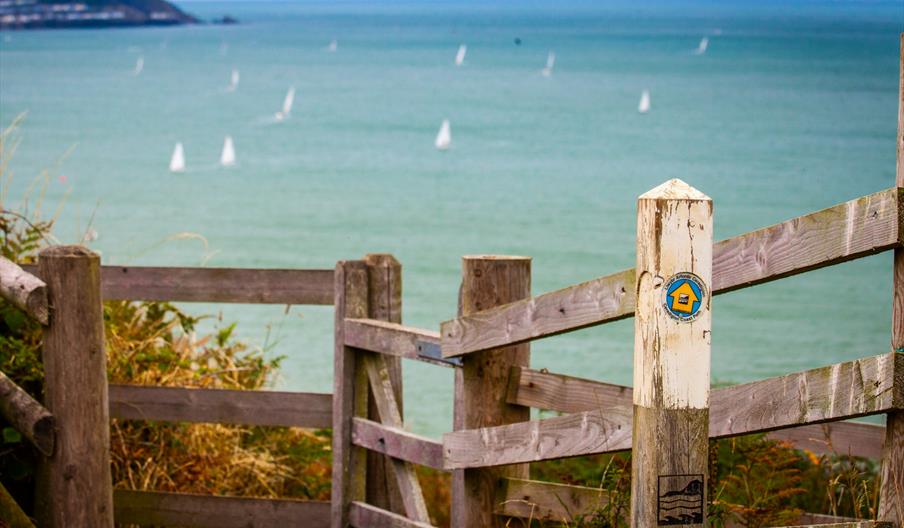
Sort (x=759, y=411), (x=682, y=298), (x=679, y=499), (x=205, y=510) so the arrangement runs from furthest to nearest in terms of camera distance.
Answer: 1. (x=205, y=510)
2. (x=759, y=411)
3. (x=679, y=499)
4. (x=682, y=298)

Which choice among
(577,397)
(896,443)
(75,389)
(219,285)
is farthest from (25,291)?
(896,443)

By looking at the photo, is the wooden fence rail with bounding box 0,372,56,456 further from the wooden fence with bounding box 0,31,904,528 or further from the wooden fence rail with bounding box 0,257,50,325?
the wooden fence rail with bounding box 0,257,50,325

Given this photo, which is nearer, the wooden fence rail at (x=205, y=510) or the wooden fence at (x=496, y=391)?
the wooden fence at (x=496, y=391)

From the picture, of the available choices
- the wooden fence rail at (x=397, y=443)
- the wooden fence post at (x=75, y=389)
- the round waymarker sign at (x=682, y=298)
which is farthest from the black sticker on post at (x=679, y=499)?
the wooden fence post at (x=75, y=389)

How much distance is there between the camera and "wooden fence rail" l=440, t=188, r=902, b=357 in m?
3.31

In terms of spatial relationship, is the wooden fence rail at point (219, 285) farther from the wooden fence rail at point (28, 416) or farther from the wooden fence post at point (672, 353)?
the wooden fence post at point (672, 353)

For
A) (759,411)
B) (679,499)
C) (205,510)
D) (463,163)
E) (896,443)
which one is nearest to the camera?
(679,499)

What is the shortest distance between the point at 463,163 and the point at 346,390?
49.7 m

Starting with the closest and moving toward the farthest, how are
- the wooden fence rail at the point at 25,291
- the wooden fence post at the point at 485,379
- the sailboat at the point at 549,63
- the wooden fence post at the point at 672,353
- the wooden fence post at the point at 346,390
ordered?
the wooden fence post at the point at 672,353
the wooden fence post at the point at 485,379
the wooden fence rail at the point at 25,291
the wooden fence post at the point at 346,390
the sailboat at the point at 549,63

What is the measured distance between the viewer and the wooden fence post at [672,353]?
3.08 m

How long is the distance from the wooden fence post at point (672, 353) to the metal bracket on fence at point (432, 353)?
1706 mm

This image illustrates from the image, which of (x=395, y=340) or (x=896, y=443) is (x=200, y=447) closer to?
(x=395, y=340)

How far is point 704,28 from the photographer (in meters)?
185

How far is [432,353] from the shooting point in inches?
196
